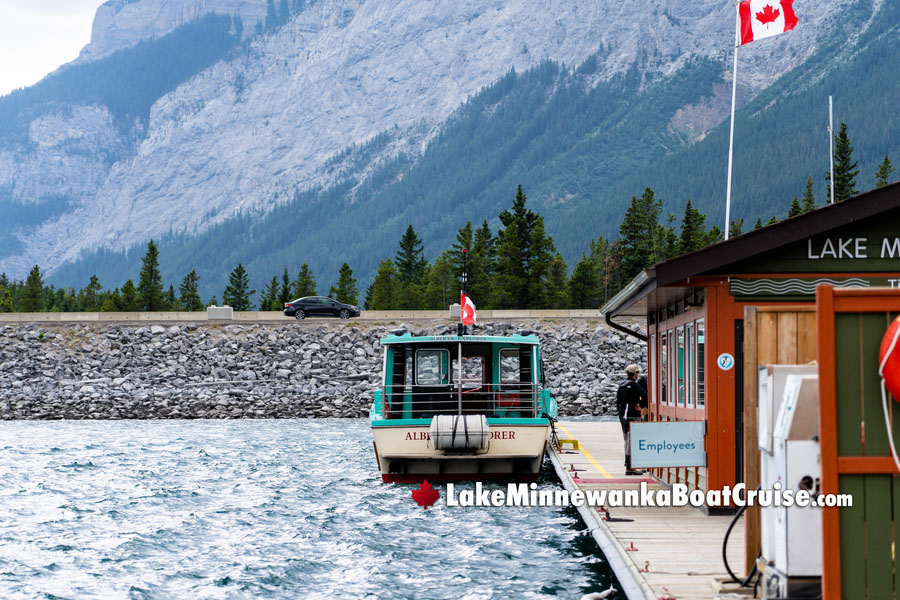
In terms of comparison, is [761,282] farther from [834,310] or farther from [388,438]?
[388,438]

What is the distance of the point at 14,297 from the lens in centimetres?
15175

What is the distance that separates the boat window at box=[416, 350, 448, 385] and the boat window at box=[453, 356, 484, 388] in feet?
1.27

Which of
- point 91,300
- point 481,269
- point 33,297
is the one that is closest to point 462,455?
point 481,269

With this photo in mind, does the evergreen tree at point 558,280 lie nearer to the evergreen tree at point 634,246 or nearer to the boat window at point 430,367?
the evergreen tree at point 634,246

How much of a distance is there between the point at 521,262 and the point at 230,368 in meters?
39.3

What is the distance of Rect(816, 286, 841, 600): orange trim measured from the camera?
7289 millimetres

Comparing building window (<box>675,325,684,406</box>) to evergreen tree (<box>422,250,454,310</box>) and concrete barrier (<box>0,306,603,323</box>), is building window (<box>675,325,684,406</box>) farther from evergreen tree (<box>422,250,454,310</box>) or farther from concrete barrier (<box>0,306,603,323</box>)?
evergreen tree (<box>422,250,454,310</box>)

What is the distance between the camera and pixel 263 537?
16.6 meters

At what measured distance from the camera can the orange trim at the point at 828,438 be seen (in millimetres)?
7289

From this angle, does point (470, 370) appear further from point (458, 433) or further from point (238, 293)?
point (238, 293)

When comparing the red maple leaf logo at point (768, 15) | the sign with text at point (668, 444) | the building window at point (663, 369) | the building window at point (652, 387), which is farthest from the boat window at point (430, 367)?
the red maple leaf logo at point (768, 15)

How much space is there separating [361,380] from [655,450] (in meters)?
38.6

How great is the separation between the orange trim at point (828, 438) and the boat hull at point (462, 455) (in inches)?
506

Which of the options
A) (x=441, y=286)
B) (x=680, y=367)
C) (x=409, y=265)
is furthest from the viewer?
(x=409, y=265)
